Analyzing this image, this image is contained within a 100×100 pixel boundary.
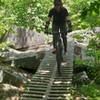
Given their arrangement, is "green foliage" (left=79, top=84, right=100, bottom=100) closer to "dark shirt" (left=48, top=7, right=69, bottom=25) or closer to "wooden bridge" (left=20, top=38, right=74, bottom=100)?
"wooden bridge" (left=20, top=38, right=74, bottom=100)

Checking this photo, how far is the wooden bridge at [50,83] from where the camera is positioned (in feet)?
27.4

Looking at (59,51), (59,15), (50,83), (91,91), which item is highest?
(59,15)

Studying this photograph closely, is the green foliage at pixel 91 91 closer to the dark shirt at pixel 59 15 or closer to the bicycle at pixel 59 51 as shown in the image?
the bicycle at pixel 59 51

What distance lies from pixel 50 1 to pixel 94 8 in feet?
63.8

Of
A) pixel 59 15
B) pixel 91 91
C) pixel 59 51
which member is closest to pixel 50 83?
pixel 59 51

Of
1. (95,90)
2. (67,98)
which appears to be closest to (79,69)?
(95,90)

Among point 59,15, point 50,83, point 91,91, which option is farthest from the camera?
point 59,15

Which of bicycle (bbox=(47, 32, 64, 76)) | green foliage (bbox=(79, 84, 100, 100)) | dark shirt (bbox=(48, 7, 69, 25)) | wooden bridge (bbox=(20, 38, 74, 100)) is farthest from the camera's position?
dark shirt (bbox=(48, 7, 69, 25))

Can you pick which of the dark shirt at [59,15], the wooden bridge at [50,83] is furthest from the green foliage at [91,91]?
the dark shirt at [59,15]

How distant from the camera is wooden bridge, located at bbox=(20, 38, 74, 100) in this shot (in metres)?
8.35

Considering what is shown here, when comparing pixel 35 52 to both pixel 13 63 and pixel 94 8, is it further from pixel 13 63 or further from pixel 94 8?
pixel 94 8

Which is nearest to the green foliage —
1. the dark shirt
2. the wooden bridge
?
the wooden bridge

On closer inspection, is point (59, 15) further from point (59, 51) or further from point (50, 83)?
point (50, 83)

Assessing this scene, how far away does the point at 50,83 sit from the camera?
915cm
